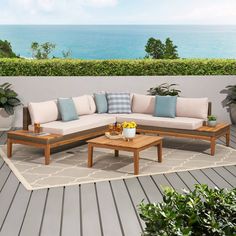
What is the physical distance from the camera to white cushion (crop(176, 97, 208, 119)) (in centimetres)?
820

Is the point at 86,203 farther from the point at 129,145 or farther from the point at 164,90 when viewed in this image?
the point at 164,90

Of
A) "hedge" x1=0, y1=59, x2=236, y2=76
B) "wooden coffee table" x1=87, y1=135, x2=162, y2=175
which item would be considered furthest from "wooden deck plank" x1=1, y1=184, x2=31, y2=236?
"hedge" x1=0, y1=59, x2=236, y2=76

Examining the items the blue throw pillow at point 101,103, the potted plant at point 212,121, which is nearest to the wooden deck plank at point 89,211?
the potted plant at point 212,121

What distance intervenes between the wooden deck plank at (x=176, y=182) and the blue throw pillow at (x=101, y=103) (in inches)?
118

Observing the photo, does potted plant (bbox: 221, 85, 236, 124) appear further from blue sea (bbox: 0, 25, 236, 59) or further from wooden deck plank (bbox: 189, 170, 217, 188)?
blue sea (bbox: 0, 25, 236, 59)

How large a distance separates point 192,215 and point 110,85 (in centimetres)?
833

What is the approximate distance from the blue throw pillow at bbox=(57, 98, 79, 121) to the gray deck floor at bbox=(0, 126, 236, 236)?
177cm

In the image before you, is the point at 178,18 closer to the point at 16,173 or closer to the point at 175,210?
the point at 16,173

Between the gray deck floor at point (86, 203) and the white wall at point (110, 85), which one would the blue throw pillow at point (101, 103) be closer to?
the white wall at point (110, 85)

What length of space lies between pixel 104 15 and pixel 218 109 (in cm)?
2781

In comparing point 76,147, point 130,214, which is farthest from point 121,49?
point 130,214

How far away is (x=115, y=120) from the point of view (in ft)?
28.0

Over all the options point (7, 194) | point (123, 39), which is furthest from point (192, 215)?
point (123, 39)

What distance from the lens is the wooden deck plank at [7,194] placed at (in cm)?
471
